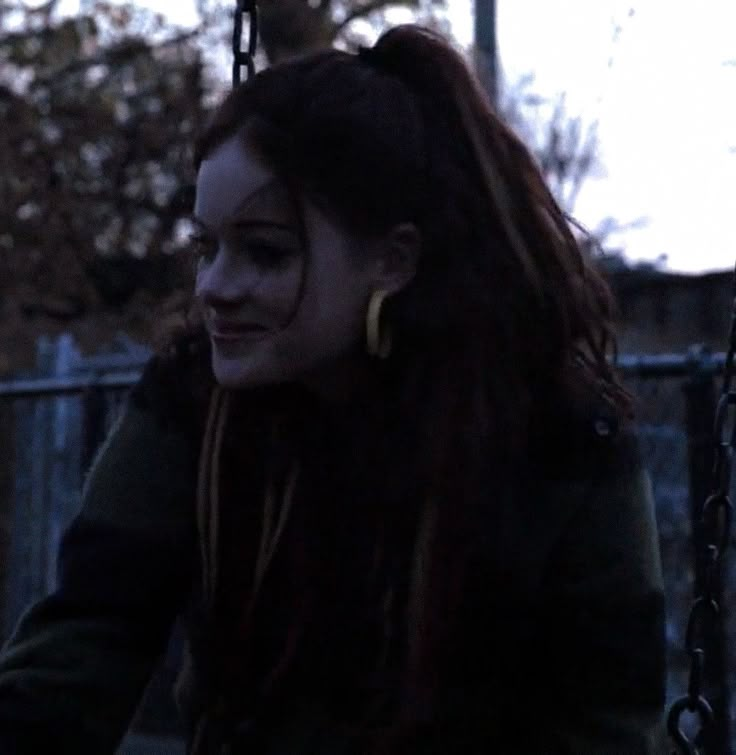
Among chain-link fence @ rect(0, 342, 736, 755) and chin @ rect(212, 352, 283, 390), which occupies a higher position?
chin @ rect(212, 352, 283, 390)

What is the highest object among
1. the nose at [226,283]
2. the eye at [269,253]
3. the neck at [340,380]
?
the eye at [269,253]

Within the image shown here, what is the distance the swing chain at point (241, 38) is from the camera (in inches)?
103

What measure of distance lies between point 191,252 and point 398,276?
12.3 inches

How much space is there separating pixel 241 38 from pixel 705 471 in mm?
2224

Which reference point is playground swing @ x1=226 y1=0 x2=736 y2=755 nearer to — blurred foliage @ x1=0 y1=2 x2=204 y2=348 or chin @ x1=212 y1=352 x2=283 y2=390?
chin @ x1=212 y1=352 x2=283 y2=390

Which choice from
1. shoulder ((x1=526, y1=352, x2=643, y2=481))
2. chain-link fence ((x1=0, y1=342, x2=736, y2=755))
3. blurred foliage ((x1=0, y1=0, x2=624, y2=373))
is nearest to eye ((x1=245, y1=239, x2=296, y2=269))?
shoulder ((x1=526, y1=352, x2=643, y2=481))

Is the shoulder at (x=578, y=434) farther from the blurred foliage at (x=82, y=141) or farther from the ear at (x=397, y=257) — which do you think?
the blurred foliage at (x=82, y=141)

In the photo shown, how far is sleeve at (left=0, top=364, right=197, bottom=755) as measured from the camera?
206 centimetres

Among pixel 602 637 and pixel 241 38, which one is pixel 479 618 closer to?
pixel 602 637

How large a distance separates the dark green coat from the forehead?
0.70ft

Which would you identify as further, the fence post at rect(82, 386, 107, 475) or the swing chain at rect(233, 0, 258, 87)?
the fence post at rect(82, 386, 107, 475)

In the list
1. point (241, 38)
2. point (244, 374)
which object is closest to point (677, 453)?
point (241, 38)

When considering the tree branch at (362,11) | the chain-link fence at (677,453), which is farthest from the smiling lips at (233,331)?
the tree branch at (362,11)

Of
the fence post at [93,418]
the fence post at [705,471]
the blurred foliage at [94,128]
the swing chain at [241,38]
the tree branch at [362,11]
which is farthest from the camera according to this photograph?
the tree branch at [362,11]
